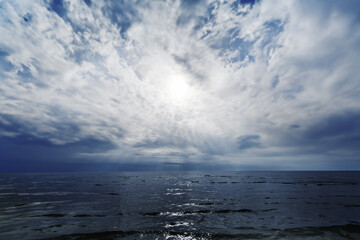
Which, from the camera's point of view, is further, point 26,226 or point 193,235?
point 26,226

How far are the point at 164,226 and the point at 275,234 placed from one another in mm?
10919

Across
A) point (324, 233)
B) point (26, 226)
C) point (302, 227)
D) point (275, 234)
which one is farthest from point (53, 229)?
point (324, 233)

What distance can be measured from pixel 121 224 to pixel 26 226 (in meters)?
10.3

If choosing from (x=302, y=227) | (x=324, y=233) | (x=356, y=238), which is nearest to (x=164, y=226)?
(x=302, y=227)

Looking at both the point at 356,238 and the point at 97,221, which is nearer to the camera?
the point at 356,238

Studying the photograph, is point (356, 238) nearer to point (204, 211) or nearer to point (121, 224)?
point (204, 211)

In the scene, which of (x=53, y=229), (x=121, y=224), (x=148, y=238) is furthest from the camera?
(x=121, y=224)

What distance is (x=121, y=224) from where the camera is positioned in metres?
17.9

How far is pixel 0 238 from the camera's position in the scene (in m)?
14.6

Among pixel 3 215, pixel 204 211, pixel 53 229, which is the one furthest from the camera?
pixel 204 211

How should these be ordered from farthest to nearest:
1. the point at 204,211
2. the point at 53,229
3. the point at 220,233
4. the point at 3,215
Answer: the point at 204,211, the point at 3,215, the point at 53,229, the point at 220,233

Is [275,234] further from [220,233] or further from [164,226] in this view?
[164,226]

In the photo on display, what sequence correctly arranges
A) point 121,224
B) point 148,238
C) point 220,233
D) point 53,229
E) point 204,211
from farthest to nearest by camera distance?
point 204,211
point 121,224
point 53,229
point 220,233
point 148,238

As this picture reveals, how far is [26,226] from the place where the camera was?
17609 millimetres
